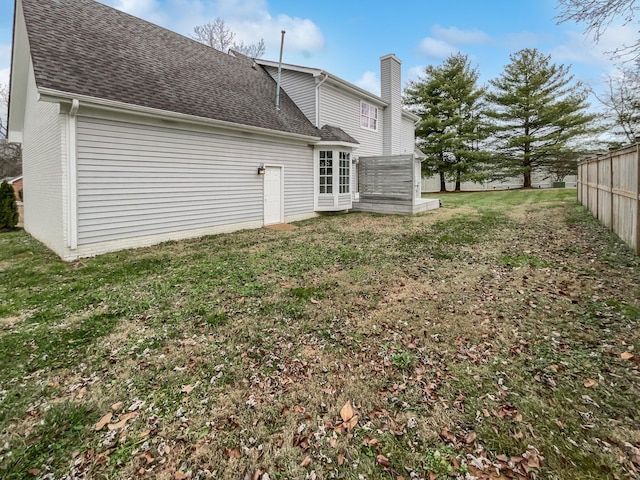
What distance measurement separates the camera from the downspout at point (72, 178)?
6133mm

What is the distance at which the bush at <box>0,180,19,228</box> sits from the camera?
12023mm

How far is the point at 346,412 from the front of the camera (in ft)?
7.84

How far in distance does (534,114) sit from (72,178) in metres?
27.7

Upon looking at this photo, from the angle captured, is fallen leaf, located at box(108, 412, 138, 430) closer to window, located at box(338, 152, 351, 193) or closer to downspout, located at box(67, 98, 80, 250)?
downspout, located at box(67, 98, 80, 250)

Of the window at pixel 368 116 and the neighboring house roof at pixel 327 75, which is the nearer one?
the neighboring house roof at pixel 327 75

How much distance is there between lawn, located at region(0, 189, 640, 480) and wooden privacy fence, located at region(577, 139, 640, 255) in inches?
28.2

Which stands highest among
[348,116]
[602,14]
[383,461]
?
[348,116]

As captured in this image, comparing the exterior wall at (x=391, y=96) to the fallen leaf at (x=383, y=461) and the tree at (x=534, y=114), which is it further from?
the fallen leaf at (x=383, y=461)

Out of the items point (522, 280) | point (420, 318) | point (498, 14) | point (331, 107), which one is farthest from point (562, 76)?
point (420, 318)

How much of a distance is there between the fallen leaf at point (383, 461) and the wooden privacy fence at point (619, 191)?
603 cm

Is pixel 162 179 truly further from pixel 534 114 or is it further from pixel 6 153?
pixel 6 153

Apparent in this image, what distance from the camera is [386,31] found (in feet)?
52.4

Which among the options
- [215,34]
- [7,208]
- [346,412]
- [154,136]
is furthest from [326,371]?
[215,34]

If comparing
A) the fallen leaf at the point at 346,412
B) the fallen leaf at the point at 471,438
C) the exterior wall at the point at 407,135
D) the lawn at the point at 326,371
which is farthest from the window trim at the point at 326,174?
the fallen leaf at the point at 471,438
